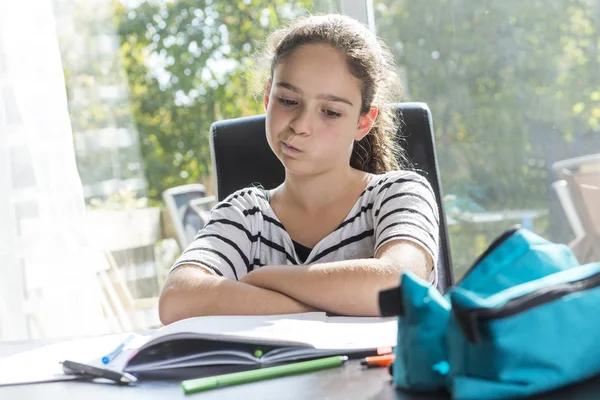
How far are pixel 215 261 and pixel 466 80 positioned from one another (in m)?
2.00

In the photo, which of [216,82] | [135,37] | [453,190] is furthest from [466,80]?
[135,37]

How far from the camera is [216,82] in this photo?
329 centimetres

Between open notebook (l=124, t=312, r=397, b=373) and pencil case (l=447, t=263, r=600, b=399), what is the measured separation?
234mm

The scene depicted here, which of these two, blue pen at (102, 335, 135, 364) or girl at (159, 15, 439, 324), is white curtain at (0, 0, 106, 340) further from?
blue pen at (102, 335, 135, 364)

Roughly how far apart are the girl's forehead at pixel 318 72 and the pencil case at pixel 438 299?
720mm

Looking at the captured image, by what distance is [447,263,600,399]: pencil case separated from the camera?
1.78ft

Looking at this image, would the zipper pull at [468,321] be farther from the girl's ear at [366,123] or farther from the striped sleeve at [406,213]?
the girl's ear at [366,123]

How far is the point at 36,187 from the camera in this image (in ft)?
8.43

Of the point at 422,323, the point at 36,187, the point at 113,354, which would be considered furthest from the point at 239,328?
the point at 36,187

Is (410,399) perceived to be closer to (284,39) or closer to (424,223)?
(424,223)

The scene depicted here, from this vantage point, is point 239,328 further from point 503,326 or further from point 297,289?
point 503,326

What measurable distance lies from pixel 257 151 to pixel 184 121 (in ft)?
5.85

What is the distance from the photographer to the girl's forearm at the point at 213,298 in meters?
1.02

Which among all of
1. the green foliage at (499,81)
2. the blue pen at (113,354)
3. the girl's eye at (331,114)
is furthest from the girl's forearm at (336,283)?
the green foliage at (499,81)
